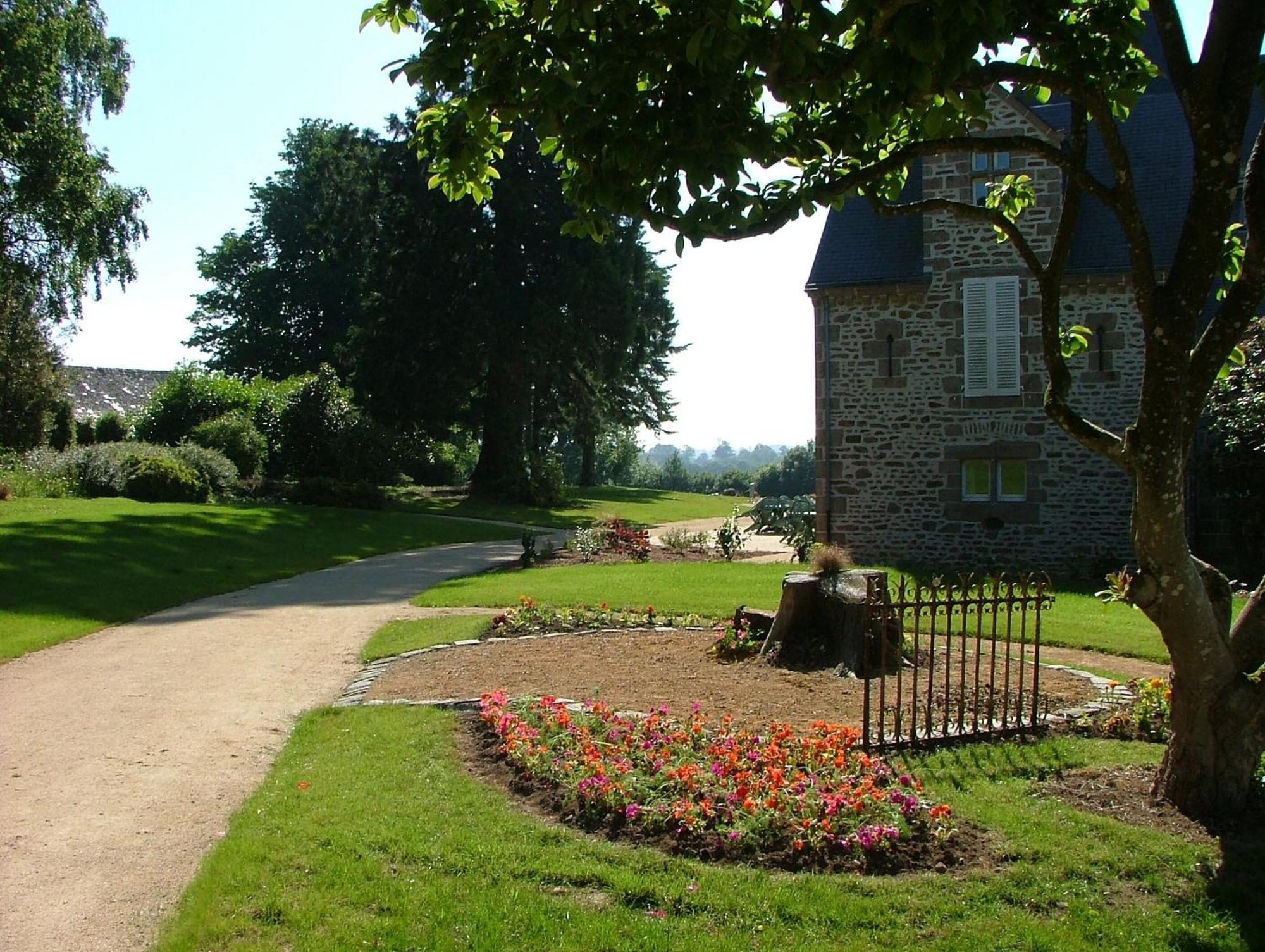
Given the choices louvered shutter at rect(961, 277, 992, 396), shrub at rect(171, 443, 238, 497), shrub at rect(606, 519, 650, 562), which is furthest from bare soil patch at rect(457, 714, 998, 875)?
shrub at rect(171, 443, 238, 497)

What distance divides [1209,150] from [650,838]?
4.41 metres

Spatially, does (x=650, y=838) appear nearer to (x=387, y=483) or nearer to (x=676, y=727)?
(x=676, y=727)

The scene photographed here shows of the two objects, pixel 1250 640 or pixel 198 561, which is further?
pixel 198 561

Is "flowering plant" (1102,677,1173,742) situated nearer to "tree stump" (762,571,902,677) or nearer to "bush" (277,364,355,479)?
"tree stump" (762,571,902,677)

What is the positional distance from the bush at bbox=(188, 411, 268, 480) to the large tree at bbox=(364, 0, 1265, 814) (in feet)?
90.6

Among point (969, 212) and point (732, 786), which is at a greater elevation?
point (969, 212)

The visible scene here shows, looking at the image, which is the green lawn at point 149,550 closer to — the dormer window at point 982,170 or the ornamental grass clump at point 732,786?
the ornamental grass clump at point 732,786

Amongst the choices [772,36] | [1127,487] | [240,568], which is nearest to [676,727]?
[772,36]

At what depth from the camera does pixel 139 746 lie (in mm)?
7371

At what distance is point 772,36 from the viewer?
5.04m

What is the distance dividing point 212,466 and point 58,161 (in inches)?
334

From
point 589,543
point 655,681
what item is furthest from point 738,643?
point 589,543

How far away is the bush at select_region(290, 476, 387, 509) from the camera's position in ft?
91.2

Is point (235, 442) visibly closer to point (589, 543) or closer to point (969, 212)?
point (589, 543)
